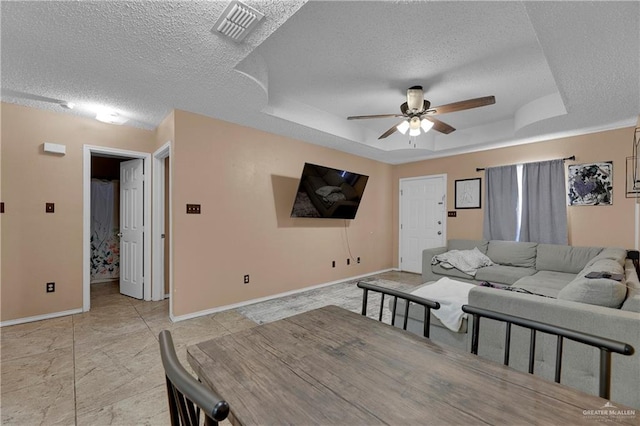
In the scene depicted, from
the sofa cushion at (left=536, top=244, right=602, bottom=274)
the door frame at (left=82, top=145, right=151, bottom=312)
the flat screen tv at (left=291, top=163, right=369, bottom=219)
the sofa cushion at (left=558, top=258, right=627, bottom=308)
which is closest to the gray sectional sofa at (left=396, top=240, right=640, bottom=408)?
the sofa cushion at (left=558, top=258, right=627, bottom=308)

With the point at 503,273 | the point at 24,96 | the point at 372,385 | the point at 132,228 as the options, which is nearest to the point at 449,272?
the point at 503,273

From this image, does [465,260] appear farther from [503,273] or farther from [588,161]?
[588,161]

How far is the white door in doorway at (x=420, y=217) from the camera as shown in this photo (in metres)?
5.47

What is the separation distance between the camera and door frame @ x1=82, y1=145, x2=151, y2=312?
3.40 m

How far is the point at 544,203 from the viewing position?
4219 millimetres

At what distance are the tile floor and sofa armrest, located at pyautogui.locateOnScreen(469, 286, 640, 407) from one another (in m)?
2.11

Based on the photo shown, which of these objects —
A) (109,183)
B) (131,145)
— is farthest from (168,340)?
(109,183)

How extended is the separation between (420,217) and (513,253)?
72.3 inches

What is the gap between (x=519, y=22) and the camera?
6.82ft

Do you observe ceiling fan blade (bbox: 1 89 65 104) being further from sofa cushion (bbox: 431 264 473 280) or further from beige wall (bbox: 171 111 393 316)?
sofa cushion (bbox: 431 264 473 280)

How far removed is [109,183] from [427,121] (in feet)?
18.2

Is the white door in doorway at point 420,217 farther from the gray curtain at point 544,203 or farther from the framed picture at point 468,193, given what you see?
the gray curtain at point 544,203

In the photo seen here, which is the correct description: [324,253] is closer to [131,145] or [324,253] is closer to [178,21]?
[131,145]

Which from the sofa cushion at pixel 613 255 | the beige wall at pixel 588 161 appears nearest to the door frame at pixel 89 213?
the beige wall at pixel 588 161
